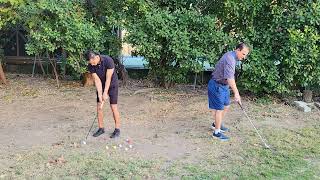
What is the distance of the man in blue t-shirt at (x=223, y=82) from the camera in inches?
253

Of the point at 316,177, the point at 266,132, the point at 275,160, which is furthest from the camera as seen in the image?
the point at 266,132

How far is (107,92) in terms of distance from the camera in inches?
258

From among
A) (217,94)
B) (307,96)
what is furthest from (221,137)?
(307,96)

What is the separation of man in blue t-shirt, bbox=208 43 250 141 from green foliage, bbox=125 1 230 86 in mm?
2295

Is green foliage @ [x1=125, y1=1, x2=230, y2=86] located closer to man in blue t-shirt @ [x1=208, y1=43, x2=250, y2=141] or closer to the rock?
the rock

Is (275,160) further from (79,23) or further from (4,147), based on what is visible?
(79,23)

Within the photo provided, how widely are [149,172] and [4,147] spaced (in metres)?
2.27

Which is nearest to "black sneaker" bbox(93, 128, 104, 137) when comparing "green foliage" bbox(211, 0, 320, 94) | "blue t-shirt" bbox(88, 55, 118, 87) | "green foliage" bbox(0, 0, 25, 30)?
"blue t-shirt" bbox(88, 55, 118, 87)

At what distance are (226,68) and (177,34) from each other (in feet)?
8.74

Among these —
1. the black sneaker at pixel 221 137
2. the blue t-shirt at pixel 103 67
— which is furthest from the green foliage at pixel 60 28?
the black sneaker at pixel 221 137

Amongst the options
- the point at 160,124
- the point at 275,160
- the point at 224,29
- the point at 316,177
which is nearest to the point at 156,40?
the point at 224,29

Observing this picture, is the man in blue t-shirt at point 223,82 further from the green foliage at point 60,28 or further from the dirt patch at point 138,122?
the green foliage at point 60,28

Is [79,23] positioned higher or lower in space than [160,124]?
higher

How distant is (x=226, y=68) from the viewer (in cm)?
645
